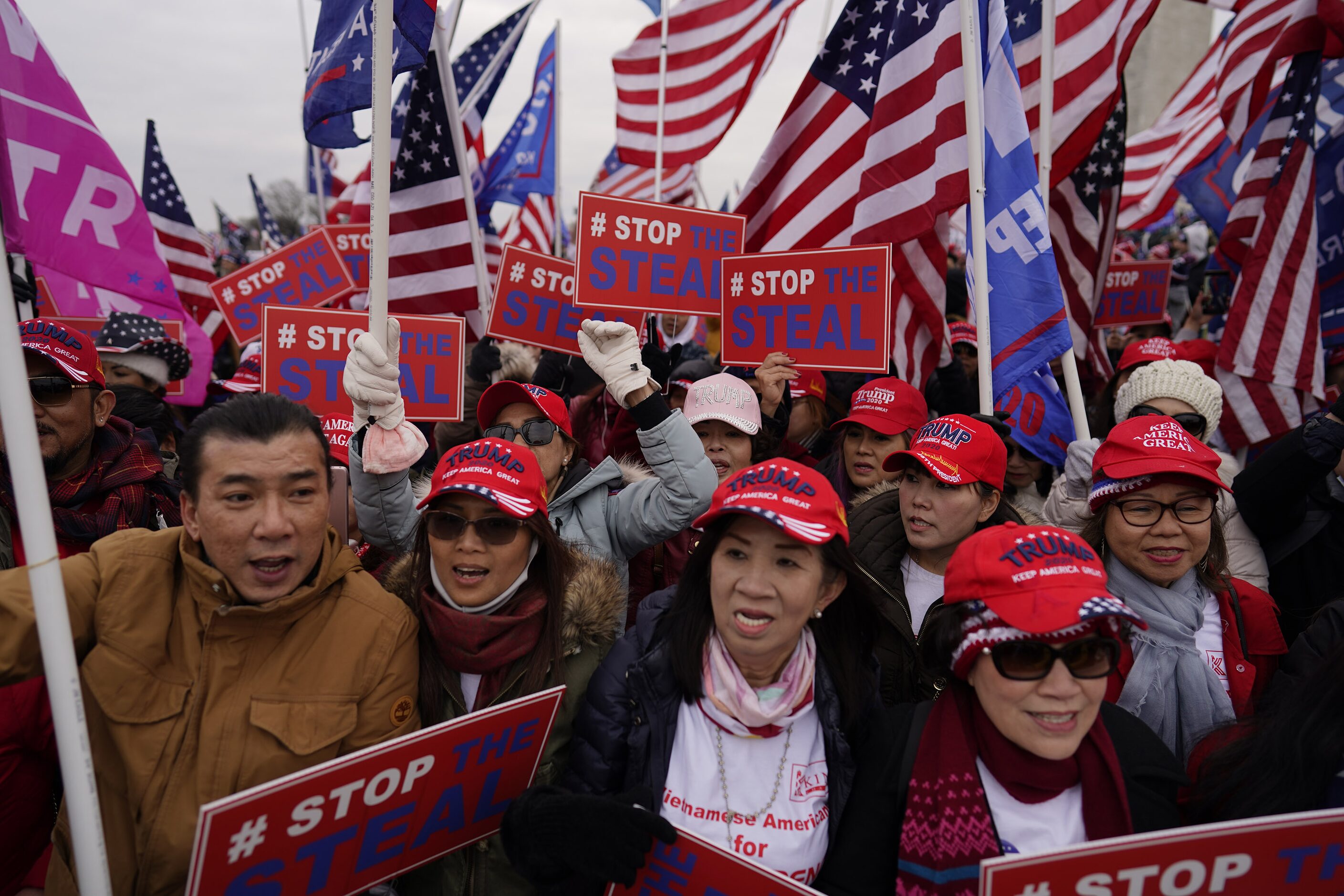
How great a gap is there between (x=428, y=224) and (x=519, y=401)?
338cm

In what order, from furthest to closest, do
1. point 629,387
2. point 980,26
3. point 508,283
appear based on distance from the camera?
point 508,283
point 980,26
point 629,387

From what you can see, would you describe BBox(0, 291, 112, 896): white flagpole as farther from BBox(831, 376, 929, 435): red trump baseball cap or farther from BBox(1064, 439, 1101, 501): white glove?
BBox(1064, 439, 1101, 501): white glove

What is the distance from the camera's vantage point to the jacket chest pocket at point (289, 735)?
2.11m

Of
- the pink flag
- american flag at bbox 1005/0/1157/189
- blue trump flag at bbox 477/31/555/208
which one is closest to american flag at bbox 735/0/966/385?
american flag at bbox 1005/0/1157/189

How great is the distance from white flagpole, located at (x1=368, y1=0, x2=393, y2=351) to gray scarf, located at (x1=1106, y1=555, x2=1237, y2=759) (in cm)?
305

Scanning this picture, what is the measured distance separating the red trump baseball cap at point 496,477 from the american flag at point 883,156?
338 centimetres

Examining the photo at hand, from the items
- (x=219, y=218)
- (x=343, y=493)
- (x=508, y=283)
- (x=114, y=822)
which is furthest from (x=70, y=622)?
(x=219, y=218)

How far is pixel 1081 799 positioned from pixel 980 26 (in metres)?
4.59

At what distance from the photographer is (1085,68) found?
5668mm

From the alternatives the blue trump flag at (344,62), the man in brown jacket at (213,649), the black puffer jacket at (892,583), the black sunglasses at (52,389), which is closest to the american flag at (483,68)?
the blue trump flag at (344,62)

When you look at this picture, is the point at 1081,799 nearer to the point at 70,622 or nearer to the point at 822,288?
the point at 70,622

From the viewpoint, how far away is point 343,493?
3.53m

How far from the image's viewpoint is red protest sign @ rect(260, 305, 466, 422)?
497 cm

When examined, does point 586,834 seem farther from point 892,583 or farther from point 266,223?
point 266,223
